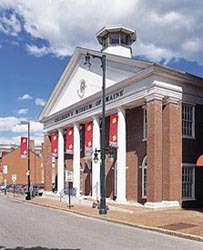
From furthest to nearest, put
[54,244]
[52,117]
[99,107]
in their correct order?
1. [52,117]
2. [99,107]
3. [54,244]

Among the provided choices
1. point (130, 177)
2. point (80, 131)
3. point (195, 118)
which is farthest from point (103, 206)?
point (80, 131)

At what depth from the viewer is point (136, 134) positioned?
29234 millimetres

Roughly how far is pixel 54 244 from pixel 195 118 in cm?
1756

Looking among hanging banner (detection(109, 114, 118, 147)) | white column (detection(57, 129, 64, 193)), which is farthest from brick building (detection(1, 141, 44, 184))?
hanging banner (detection(109, 114, 118, 147))

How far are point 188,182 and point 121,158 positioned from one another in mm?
4577

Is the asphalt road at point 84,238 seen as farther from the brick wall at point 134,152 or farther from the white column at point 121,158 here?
the brick wall at point 134,152

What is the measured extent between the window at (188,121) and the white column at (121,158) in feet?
13.1

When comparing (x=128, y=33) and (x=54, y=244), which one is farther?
(x=128, y=33)

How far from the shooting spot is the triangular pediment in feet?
93.1

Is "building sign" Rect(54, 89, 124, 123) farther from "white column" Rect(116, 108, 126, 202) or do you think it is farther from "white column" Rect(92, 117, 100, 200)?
"white column" Rect(92, 117, 100, 200)

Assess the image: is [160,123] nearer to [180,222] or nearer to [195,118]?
[195,118]

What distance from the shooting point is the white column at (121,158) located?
93.0 ft

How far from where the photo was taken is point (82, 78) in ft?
114

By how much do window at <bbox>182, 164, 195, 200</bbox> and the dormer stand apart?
41.2 ft
